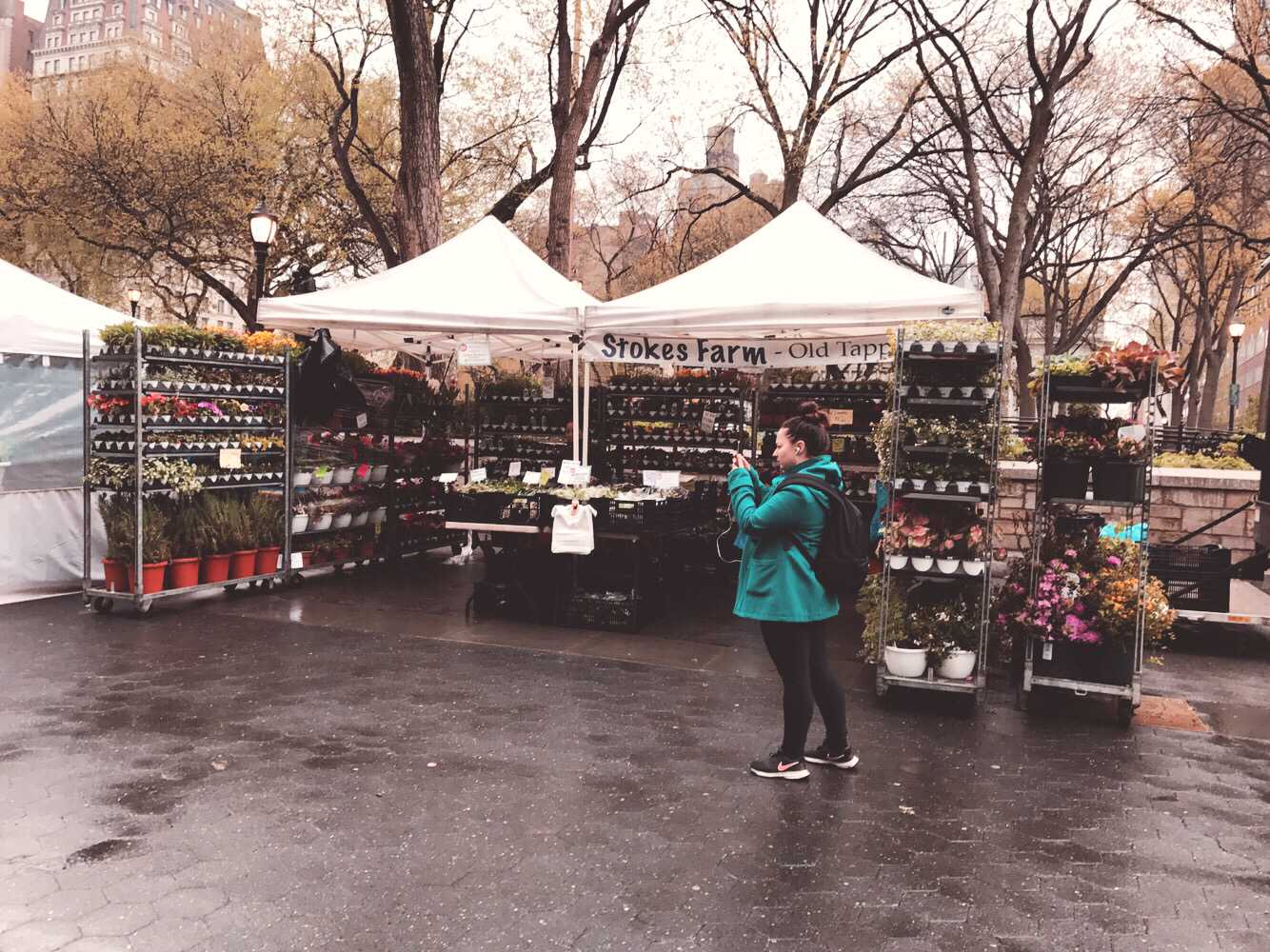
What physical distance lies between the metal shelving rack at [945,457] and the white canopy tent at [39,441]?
27.4 ft

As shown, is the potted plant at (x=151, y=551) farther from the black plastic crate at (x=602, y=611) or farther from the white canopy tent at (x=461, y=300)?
the black plastic crate at (x=602, y=611)

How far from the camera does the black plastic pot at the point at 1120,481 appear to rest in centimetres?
593

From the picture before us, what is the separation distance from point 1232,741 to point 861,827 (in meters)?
3.03

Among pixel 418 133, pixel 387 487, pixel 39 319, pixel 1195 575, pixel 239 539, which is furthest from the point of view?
pixel 418 133

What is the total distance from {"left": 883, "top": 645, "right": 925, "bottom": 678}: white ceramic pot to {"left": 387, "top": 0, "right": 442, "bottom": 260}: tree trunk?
10016 millimetres

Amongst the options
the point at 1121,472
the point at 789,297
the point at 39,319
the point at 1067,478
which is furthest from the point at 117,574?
the point at 1121,472

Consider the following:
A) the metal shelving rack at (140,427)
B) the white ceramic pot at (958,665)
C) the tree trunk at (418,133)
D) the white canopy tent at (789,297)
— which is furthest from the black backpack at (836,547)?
the tree trunk at (418,133)

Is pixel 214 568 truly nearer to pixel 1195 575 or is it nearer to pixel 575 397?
pixel 575 397

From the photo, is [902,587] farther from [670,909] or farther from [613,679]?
[670,909]

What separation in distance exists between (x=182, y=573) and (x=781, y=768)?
6.53 meters

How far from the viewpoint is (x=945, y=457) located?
6.31 metres

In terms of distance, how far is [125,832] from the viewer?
4.16 m

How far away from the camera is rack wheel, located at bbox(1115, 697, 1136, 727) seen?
20.0 ft

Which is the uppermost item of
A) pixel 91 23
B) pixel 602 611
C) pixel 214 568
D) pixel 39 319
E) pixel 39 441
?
pixel 91 23
